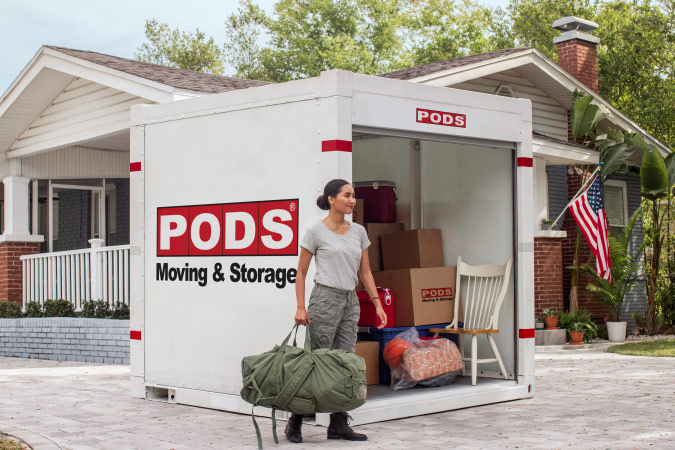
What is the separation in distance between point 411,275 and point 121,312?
5400 mm

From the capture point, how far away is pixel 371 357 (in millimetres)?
8273

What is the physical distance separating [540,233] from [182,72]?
249 inches

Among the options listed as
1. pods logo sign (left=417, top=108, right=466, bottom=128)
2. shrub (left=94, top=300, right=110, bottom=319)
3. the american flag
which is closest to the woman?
pods logo sign (left=417, top=108, right=466, bottom=128)

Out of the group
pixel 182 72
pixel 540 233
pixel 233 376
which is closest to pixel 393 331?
pixel 233 376

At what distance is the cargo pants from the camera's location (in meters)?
6.47

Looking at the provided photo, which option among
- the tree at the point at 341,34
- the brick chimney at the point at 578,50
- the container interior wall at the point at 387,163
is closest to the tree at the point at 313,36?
the tree at the point at 341,34

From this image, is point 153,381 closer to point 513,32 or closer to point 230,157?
point 230,157

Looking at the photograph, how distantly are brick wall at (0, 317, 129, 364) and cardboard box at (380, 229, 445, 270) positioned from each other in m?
4.33

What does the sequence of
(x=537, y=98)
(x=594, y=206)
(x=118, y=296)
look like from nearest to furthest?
(x=118, y=296) < (x=594, y=206) < (x=537, y=98)

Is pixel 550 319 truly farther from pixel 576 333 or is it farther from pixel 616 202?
pixel 616 202

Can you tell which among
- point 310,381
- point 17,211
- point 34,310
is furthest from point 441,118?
point 17,211

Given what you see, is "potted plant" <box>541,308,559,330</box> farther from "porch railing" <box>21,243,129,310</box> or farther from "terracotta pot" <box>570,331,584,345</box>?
"porch railing" <box>21,243,129,310</box>

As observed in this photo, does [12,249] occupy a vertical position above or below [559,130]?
below

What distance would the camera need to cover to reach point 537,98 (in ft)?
53.8
